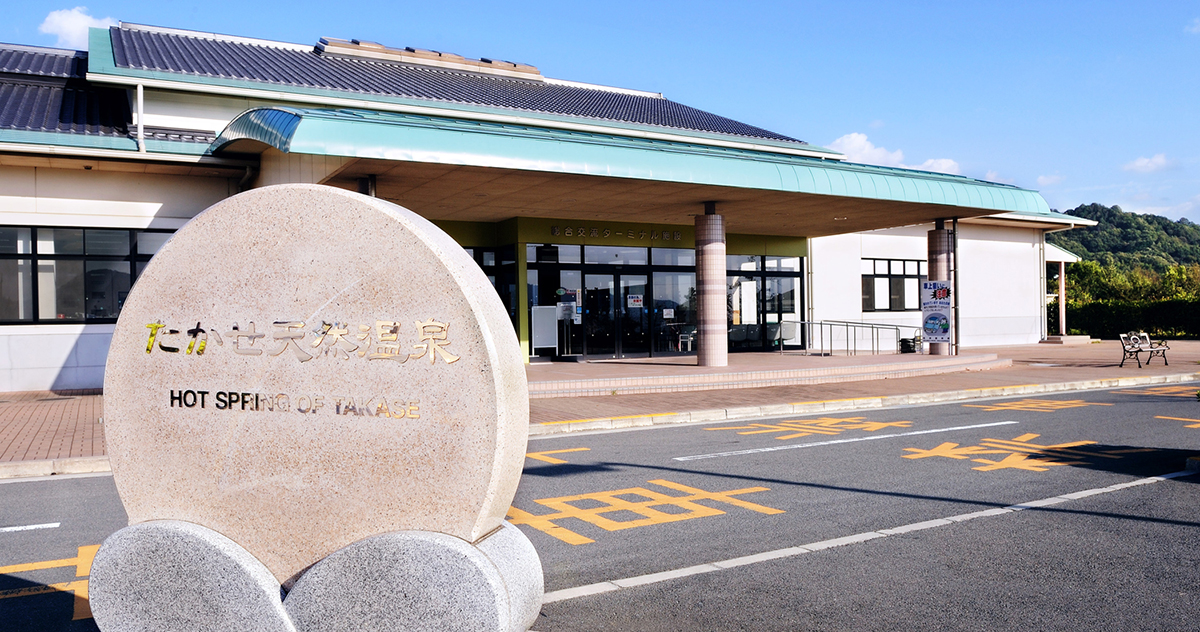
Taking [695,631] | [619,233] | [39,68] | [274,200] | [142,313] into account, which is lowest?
[695,631]

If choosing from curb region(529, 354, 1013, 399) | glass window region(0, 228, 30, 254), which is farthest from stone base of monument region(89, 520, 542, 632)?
glass window region(0, 228, 30, 254)

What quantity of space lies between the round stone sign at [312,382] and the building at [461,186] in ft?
28.2

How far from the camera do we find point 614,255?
880 inches

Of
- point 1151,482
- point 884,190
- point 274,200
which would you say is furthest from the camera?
point 884,190

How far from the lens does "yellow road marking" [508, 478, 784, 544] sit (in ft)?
21.8

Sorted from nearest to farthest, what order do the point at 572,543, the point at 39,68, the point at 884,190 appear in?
the point at 572,543 → the point at 884,190 → the point at 39,68

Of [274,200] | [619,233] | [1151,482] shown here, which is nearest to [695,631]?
[274,200]

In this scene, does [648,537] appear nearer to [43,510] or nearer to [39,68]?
[43,510]

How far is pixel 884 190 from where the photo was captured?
18562mm

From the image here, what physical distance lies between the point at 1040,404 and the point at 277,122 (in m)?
13.2

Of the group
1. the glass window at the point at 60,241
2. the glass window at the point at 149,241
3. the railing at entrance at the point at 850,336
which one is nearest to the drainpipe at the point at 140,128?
the glass window at the point at 149,241

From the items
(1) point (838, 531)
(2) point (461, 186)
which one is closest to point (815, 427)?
(1) point (838, 531)

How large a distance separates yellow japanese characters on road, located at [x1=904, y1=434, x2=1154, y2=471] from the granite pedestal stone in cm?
673

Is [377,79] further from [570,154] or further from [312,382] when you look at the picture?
[312,382]
